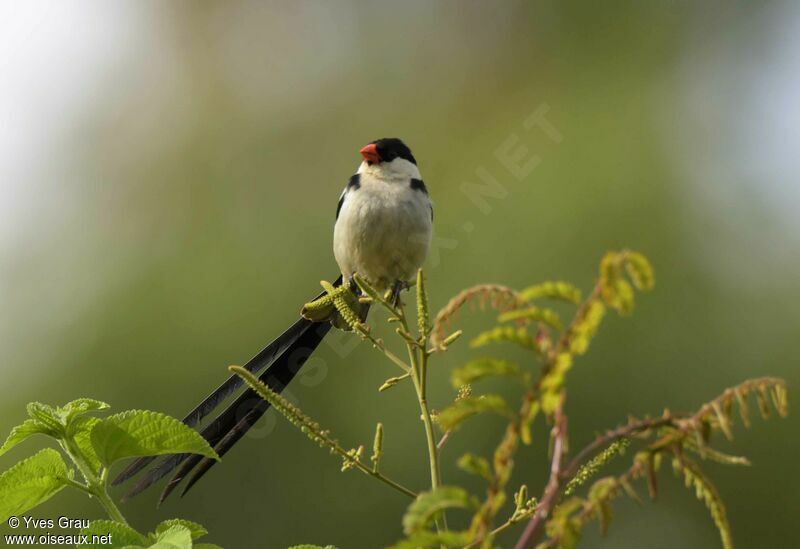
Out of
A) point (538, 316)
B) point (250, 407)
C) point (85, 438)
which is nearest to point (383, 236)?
point (250, 407)

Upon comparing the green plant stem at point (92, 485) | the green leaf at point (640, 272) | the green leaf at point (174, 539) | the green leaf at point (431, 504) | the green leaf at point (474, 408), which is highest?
the green leaf at point (640, 272)

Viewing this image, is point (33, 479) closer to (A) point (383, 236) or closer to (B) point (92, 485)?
(B) point (92, 485)

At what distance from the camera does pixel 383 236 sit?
9.10 feet

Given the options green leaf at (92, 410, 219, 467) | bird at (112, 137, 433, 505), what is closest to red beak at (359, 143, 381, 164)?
bird at (112, 137, 433, 505)

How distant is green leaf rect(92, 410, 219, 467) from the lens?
1053mm

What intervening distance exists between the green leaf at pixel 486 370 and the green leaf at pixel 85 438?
0.53 meters

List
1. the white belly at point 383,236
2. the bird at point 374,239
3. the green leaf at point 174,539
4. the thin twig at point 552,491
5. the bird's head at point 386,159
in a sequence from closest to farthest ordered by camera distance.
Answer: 1. the thin twig at point 552,491
2. the green leaf at point 174,539
3. the bird at point 374,239
4. the white belly at point 383,236
5. the bird's head at point 386,159

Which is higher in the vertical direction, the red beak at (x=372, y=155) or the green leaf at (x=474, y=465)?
the red beak at (x=372, y=155)

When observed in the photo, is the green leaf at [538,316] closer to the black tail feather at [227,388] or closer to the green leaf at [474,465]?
the green leaf at [474,465]

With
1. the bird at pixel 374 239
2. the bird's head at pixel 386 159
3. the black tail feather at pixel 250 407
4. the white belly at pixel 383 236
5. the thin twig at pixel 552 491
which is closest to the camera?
the thin twig at pixel 552 491

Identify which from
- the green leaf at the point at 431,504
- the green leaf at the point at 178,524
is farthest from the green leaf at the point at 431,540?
the green leaf at the point at 178,524

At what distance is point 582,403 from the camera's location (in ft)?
18.8

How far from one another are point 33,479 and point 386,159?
6.92ft

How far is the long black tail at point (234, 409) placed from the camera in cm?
165
